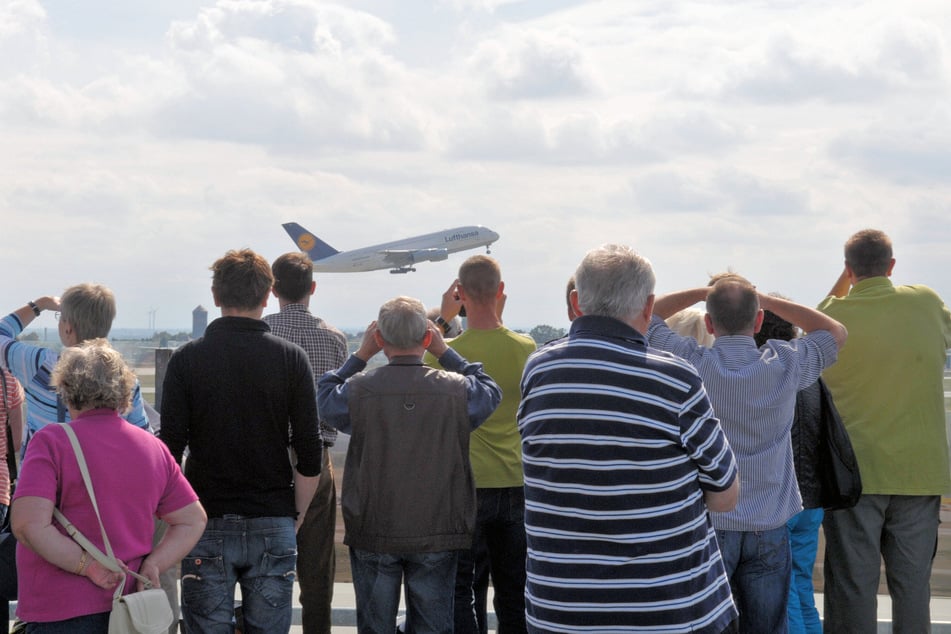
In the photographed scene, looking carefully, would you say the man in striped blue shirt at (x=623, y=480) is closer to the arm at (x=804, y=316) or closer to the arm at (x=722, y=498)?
the arm at (x=722, y=498)

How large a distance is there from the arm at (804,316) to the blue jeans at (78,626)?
9.01 ft

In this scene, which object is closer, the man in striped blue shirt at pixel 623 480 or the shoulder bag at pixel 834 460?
the man in striped blue shirt at pixel 623 480

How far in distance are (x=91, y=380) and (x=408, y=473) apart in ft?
4.40

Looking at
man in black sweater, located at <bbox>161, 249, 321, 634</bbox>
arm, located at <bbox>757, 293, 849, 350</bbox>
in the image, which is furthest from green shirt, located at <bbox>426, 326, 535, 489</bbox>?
arm, located at <bbox>757, 293, 849, 350</bbox>

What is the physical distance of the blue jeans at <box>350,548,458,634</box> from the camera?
4367mm

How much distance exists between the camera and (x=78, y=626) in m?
3.48

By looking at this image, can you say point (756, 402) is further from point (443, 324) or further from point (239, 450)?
point (239, 450)

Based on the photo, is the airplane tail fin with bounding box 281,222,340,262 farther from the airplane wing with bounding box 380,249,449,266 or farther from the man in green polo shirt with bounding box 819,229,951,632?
the man in green polo shirt with bounding box 819,229,951,632

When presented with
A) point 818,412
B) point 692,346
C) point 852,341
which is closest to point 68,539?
point 692,346

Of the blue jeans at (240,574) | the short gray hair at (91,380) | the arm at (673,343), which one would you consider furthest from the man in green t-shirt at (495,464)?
the short gray hair at (91,380)

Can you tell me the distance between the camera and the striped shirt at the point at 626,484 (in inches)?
120

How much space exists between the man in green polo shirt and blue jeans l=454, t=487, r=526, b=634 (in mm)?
1541

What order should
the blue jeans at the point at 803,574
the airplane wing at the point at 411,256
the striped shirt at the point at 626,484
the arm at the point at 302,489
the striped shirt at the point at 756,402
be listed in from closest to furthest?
the striped shirt at the point at 626,484, the striped shirt at the point at 756,402, the arm at the point at 302,489, the blue jeans at the point at 803,574, the airplane wing at the point at 411,256

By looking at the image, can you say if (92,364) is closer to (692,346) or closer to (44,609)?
(44,609)
